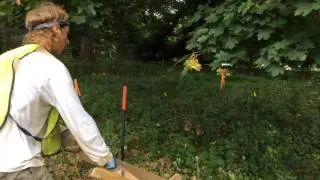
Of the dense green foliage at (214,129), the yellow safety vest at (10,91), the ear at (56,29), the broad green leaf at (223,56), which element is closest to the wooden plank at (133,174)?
the yellow safety vest at (10,91)

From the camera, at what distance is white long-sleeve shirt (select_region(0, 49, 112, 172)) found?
2988 mm

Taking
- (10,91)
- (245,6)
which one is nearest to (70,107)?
(10,91)

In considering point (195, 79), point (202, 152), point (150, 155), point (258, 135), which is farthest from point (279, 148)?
point (195, 79)

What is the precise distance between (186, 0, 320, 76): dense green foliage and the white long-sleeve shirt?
2568 mm

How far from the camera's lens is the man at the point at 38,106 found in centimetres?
300

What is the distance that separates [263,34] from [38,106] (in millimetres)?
2896

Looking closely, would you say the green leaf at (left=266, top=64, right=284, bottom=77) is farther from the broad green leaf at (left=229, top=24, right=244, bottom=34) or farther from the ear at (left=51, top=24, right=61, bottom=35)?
the ear at (left=51, top=24, right=61, bottom=35)

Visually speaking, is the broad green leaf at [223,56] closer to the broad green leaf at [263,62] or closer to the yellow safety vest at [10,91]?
the broad green leaf at [263,62]

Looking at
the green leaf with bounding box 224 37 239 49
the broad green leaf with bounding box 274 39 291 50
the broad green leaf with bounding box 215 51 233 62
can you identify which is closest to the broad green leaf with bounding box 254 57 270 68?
the broad green leaf with bounding box 274 39 291 50

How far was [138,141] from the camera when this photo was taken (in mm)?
8305

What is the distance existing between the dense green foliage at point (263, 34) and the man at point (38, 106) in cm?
250

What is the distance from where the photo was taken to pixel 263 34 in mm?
5449

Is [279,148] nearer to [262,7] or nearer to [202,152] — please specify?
[202,152]

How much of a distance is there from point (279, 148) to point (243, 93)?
300 centimetres
